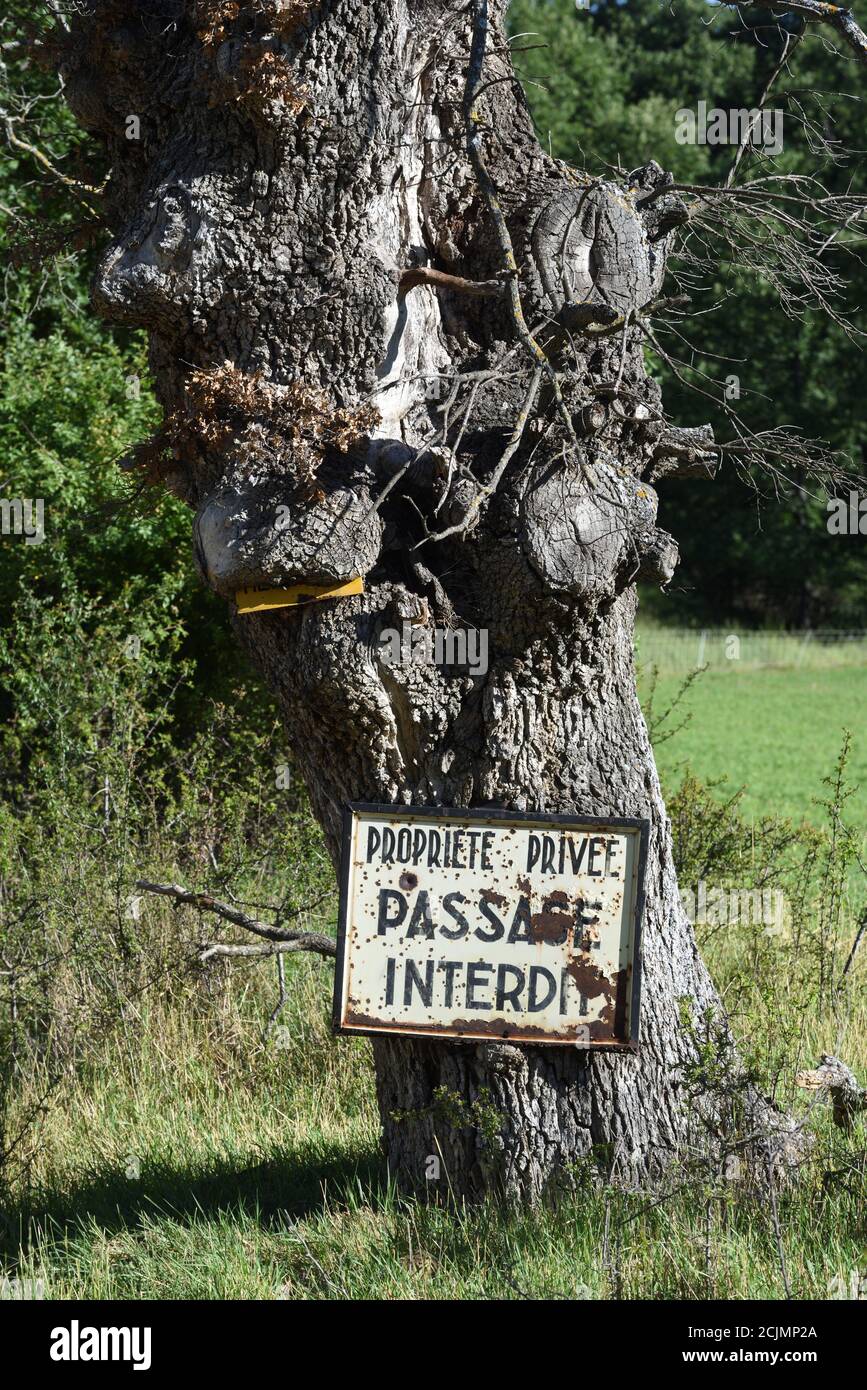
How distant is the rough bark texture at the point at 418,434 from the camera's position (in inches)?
144

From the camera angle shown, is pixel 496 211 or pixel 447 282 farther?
pixel 447 282

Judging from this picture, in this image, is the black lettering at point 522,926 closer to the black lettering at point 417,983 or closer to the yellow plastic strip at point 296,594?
the black lettering at point 417,983

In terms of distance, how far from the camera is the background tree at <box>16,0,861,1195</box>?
3.64m

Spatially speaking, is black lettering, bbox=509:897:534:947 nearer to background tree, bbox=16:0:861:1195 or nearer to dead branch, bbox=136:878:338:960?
background tree, bbox=16:0:861:1195

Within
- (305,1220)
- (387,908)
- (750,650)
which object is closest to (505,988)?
(387,908)

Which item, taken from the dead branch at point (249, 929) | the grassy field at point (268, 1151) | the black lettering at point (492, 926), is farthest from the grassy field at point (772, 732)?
the black lettering at point (492, 926)

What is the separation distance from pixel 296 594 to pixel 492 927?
1037 millimetres

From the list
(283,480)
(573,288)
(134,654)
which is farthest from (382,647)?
(134,654)

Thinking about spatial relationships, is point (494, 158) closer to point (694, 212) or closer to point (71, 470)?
point (694, 212)

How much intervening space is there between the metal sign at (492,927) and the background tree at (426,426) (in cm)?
11

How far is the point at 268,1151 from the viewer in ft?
15.6

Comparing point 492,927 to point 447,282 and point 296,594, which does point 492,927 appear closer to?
point 296,594

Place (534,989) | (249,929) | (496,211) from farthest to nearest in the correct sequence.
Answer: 1. (249,929)
2. (534,989)
3. (496,211)

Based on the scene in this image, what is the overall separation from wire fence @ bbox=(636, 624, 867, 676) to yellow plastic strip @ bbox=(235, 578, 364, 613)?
26929mm
